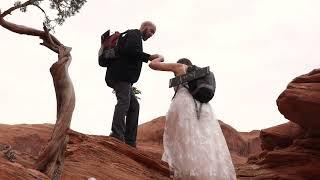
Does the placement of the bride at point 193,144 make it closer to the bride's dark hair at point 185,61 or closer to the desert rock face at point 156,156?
the bride's dark hair at point 185,61

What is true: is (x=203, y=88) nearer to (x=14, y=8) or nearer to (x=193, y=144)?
(x=193, y=144)

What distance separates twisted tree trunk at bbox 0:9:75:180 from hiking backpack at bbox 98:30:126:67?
34.4 inches

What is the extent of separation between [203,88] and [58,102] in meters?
3.00

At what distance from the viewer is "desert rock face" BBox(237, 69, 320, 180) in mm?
15398

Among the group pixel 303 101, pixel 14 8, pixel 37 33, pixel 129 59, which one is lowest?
pixel 303 101

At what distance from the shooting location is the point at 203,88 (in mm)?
7793

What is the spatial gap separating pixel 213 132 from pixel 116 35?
448 centimetres

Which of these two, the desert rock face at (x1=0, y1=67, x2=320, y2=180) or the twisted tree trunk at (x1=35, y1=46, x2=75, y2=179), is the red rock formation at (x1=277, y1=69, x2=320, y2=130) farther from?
the twisted tree trunk at (x1=35, y1=46, x2=75, y2=179)

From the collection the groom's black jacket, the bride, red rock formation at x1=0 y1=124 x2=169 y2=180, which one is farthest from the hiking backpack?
the bride

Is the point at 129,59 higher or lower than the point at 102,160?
higher

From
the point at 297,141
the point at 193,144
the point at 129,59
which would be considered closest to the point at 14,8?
the point at 129,59

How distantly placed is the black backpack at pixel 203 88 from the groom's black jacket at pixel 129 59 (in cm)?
279

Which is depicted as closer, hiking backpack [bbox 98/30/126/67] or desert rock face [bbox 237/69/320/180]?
hiking backpack [bbox 98/30/126/67]

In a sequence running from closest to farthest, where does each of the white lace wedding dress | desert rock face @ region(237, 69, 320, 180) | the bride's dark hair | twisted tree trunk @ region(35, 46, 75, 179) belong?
the white lace wedding dress
twisted tree trunk @ region(35, 46, 75, 179)
the bride's dark hair
desert rock face @ region(237, 69, 320, 180)
